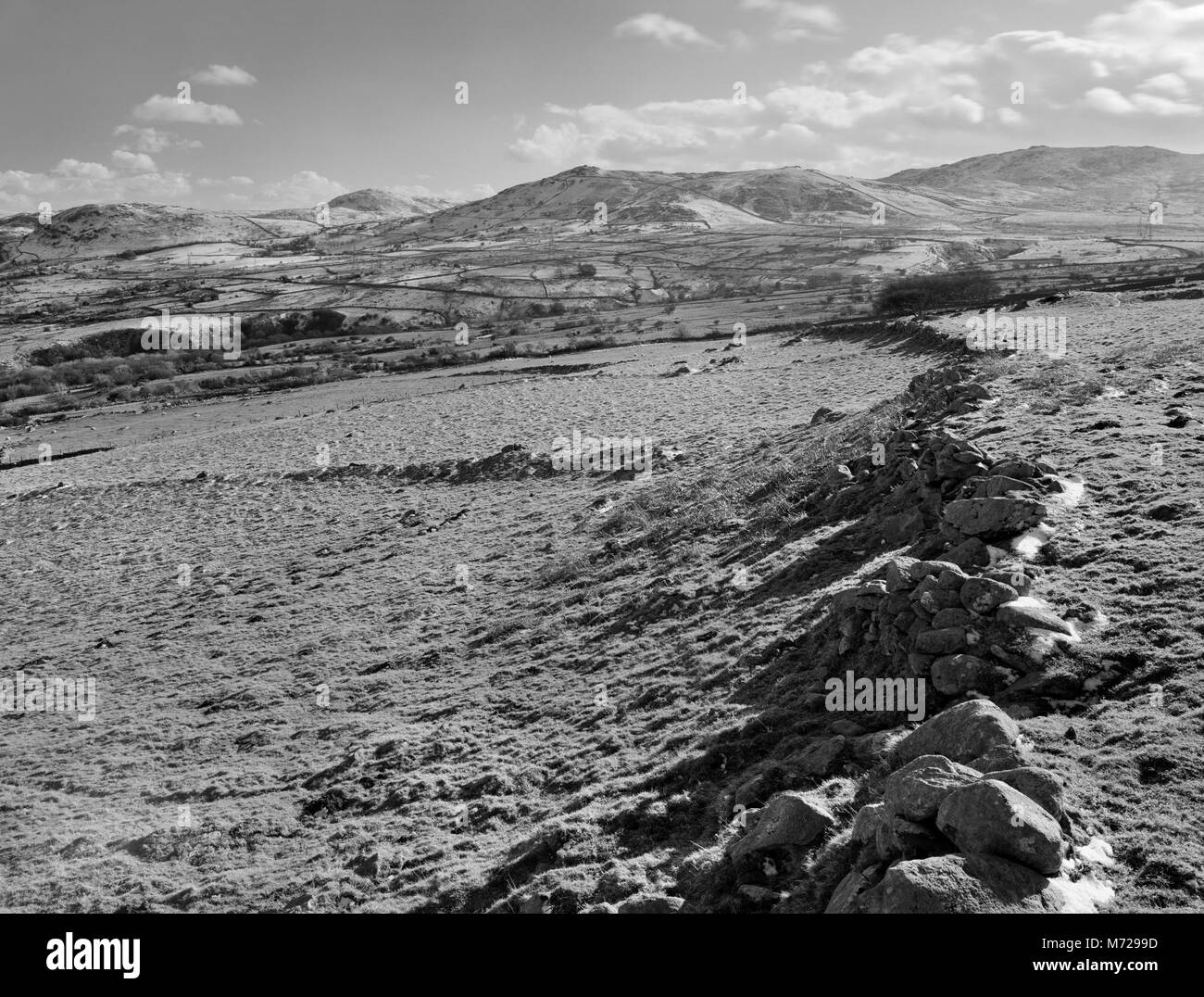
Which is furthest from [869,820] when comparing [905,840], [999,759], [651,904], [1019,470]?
[1019,470]

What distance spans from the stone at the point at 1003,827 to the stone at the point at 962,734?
1363 millimetres

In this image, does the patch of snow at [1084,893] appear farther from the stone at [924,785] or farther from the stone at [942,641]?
the stone at [942,641]

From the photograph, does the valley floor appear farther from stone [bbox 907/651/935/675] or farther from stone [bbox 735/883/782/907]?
stone [bbox 907/651/935/675]

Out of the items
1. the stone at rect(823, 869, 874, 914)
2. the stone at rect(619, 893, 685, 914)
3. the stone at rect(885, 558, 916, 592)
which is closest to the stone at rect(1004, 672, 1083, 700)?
the stone at rect(885, 558, 916, 592)

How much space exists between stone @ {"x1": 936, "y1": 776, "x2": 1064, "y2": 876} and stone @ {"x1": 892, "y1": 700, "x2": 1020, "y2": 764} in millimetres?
1363

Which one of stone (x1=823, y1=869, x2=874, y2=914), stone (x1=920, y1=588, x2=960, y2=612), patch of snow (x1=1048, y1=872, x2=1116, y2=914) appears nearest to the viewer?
patch of snow (x1=1048, y1=872, x2=1116, y2=914)

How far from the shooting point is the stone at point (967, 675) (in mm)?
9008

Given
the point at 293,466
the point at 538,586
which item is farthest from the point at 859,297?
the point at 538,586

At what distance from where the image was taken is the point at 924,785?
6492 mm

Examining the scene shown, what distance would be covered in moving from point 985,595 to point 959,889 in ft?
16.3

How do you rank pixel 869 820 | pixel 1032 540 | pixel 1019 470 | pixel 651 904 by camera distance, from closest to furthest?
pixel 869 820, pixel 651 904, pixel 1032 540, pixel 1019 470

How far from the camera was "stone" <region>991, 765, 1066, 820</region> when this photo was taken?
6.38 meters

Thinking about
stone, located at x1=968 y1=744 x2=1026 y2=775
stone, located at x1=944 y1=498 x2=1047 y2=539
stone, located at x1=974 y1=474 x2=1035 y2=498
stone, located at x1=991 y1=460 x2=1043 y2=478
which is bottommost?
stone, located at x1=968 y1=744 x2=1026 y2=775

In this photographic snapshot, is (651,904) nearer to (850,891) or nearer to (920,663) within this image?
(850,891)
